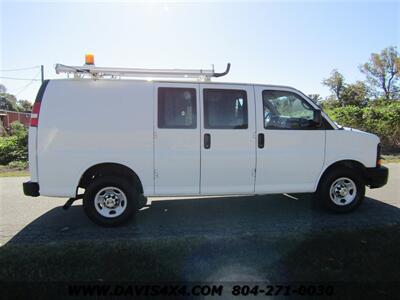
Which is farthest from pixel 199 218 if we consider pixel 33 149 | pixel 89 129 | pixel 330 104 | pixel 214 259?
pixel 330 104

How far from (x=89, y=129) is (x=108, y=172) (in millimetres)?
716

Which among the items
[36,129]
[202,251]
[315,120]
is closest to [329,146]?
[315,120]

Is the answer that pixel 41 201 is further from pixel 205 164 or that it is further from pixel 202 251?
pixel 202 251

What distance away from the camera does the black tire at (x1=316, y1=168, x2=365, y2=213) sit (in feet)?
18.4

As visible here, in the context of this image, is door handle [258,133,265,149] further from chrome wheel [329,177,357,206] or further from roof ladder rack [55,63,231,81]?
chrome wheel [329,177,357,206]

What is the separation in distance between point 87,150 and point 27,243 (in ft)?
4.92

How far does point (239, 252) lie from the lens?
4.21m

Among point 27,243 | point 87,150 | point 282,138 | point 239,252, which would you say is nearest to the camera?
point 239,252

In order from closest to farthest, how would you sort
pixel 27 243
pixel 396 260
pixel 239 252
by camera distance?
1. pixel 396 260
2. pixel 239 252
3. pixel 27 243

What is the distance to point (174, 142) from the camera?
5.17 m

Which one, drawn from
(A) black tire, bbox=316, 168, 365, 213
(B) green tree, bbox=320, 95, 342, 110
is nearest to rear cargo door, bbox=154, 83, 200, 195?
(A) black tire, bbox=316, 168, 365, 213

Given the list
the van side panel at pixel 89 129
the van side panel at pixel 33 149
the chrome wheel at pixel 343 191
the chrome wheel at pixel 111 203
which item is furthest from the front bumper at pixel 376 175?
the van side panel at pixel 33 149

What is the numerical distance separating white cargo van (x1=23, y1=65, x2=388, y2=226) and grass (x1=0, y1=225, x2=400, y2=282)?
95 cm

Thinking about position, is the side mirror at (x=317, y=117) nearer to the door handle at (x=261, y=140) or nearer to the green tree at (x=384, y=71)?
the door handle at (x=261, y=140)
